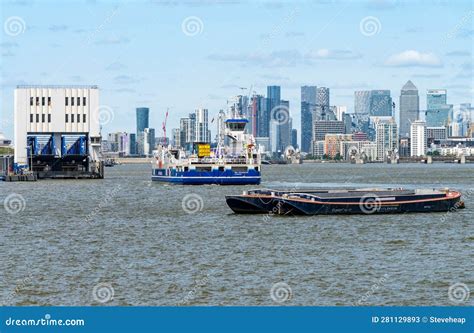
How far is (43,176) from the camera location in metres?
164

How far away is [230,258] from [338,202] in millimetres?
29164

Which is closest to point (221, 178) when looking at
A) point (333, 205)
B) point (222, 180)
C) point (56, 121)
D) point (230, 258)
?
point (222, 180)

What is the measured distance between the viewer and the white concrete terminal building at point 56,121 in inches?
6388

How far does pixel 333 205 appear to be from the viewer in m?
77.1

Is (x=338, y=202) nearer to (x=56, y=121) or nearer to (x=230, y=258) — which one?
(x=230, y=258)

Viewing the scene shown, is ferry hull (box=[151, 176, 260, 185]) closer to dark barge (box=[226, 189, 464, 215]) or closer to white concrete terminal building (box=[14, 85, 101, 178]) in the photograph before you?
white concrete terminal building (box=[14, 85, 101, 178])

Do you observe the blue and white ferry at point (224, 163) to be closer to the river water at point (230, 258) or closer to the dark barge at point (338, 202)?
the river water at point (230, 258)

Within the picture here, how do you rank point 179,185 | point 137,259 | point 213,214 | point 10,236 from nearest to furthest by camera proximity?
point 137,259, point 10,236, point 213,214, point 179,185

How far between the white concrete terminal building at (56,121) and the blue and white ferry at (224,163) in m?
15.8

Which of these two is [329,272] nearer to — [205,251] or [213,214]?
[205,251]

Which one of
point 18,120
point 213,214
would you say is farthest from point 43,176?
point 213,214

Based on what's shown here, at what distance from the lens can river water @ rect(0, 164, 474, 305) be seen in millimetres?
37969
